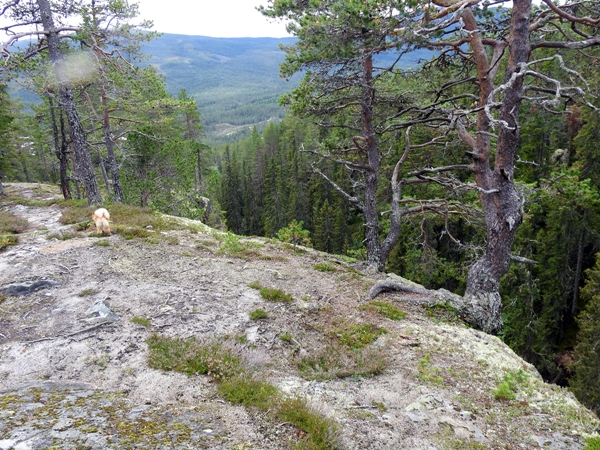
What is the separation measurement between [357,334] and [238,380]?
2538 millimetres

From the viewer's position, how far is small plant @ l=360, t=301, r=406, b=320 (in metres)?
6.89

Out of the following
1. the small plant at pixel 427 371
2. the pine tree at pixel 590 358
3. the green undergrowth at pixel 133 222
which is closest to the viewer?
the small plant at pixel 427 371

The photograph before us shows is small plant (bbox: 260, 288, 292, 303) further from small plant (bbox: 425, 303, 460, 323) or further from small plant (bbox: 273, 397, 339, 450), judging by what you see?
small plant (bbox: 273, 397, 339, 450)

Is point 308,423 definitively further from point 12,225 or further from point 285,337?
point 12,225

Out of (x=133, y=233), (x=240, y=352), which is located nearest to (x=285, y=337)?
(x=240, y=352)

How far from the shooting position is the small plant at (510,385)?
4.55 meters

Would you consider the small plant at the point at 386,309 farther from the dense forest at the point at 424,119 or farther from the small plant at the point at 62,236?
the small plant at the point at 62,236

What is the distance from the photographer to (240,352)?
5.17 m

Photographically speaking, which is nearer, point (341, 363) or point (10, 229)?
point (341, 363)

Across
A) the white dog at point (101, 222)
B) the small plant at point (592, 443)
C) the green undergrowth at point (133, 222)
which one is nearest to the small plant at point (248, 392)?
the small plant at point (592, 443)

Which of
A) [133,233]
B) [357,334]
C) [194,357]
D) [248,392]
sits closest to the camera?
[248,392]

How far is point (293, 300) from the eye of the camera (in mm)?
7340

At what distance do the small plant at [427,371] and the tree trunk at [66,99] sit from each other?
13932 mm

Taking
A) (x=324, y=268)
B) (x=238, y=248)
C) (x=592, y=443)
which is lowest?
(x=324, y=268)
